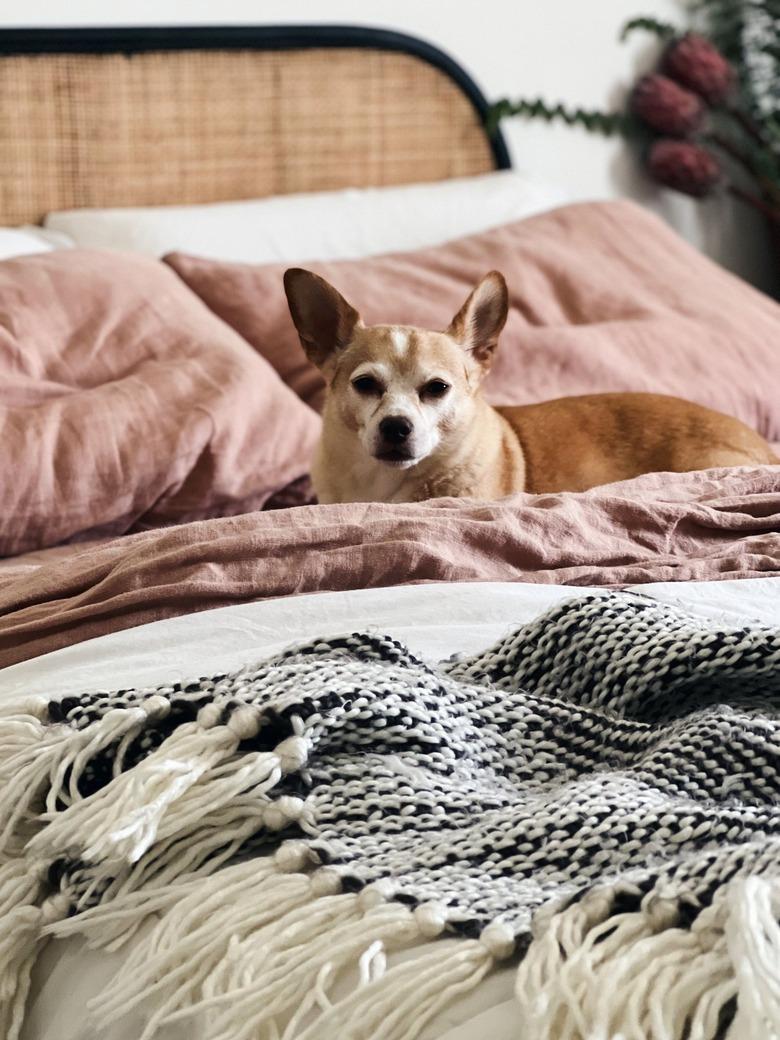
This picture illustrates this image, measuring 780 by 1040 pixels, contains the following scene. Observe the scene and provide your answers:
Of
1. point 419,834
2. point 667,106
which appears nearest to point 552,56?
point 667,106

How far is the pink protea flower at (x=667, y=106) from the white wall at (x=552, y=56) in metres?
0.07

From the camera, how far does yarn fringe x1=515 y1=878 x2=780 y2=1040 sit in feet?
1.75

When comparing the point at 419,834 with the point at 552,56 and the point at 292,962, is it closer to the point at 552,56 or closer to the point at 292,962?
the point at 292,962

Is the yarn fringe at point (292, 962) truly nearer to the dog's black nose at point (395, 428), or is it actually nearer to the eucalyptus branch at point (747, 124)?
the dog's black nose at point (395, 428)

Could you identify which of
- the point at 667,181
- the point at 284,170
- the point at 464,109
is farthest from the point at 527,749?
the point at 667,181

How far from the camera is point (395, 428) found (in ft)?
5.79

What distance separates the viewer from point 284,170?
260cm

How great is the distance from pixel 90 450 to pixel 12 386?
158 mm

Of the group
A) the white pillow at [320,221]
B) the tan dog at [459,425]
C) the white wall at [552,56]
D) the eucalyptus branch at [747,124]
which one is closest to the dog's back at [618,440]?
the tan dog at [459,425]

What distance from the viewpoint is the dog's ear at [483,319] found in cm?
182

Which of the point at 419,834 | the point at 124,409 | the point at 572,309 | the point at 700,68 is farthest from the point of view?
the point at 700,68

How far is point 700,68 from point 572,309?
1.15 metres

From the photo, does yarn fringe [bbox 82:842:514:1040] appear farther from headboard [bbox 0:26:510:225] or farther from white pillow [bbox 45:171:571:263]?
headboard [bbox 0:26:510:225]

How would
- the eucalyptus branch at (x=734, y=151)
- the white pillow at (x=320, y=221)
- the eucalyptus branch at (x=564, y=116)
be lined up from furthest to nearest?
the eucalyptus branch at (x=734, y=151), the eucalyptus branch at (x=564, y=116), the white pillow at (x=320, y=221)
